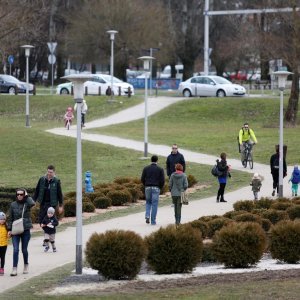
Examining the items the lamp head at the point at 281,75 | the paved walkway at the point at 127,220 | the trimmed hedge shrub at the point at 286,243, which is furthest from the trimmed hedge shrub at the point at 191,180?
the trimmed hedge shrub at the point at 286,243

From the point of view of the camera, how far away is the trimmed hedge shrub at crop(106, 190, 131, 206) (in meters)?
28.5

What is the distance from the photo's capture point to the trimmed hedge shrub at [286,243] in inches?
730

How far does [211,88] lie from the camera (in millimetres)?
63656

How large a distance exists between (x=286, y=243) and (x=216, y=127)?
3361cm

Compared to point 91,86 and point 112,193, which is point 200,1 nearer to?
point 91,86

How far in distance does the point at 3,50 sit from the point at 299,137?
22264 millimetres

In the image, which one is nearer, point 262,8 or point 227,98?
point 262,8

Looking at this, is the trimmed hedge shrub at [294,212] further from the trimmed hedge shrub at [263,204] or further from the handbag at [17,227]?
the handbag at [17,227]

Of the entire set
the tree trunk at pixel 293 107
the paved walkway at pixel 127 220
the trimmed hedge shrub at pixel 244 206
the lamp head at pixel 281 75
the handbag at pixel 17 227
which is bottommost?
the paved walkway at pixel 127 220

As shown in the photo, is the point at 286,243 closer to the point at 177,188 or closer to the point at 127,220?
the point at 177,188

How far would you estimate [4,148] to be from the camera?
42.8 m

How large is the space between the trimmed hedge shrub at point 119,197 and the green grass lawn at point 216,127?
11.0m

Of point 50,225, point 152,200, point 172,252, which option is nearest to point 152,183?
point 152,200

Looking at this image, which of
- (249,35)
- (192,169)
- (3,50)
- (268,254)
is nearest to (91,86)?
(3,50)
